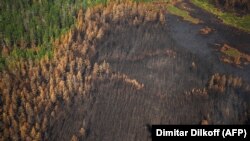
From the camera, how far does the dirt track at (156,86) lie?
1142 inches

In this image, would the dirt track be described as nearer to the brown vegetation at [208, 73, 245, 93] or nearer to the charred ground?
the charred ground

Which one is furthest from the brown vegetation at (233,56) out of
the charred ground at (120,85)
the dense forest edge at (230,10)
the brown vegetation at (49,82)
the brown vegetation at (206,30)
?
the brown vegetation at (49,82)

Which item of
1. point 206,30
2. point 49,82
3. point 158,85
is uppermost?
point 206,30

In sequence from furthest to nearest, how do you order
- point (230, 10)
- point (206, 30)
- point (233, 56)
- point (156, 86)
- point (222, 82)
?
point (230, 10) → point (206, 30) → point (233, 56) → point (222, 82) → point (156, 86)

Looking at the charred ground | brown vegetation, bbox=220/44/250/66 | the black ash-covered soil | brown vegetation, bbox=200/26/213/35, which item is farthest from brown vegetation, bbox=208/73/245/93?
brown vegetation, bbox=200/26/213/35

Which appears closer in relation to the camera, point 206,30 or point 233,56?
point 233,56

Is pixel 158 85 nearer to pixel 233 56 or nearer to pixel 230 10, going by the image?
pixel 233 56

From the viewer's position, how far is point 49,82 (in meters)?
32.2

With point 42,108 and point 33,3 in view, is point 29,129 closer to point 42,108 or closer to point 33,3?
point 42,108

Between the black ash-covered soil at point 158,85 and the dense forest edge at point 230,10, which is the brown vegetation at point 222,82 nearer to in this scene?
the black ash-covered soil at point 158,85

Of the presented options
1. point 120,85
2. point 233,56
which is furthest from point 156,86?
point 233,56

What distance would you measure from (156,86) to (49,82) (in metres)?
10.3

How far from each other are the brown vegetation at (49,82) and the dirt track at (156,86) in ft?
3.76

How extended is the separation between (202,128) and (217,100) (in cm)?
417
